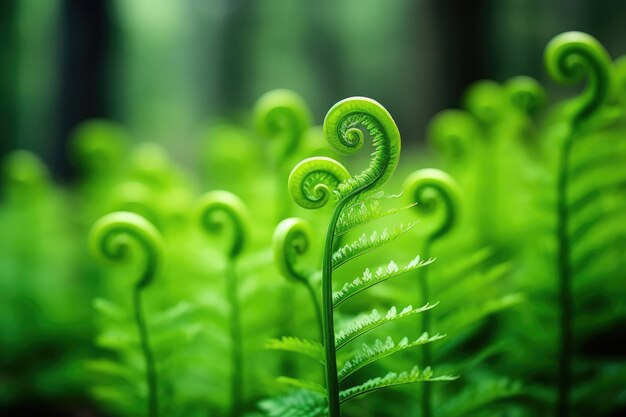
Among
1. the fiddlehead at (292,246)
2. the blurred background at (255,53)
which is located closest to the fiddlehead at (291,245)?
the fiddlehead at (292,246)

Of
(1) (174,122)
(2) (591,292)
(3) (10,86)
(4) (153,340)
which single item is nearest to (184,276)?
(4) (153,340)

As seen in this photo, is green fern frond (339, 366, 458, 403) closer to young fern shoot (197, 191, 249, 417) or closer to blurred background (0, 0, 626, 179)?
young fern shoot (197, 191, 249, 417)

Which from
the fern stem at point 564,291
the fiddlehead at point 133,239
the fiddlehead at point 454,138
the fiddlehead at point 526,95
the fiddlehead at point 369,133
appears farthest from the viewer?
the fiddlehead at point 454,138

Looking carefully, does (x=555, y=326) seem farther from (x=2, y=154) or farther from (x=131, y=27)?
(x=131, y=27)

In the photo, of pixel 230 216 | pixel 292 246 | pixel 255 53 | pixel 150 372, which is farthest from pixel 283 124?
pixel 255 53

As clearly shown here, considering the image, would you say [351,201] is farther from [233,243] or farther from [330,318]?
[233,243]

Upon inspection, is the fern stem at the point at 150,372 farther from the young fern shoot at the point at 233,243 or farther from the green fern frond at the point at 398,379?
the green fern frond at the point at 398,379
